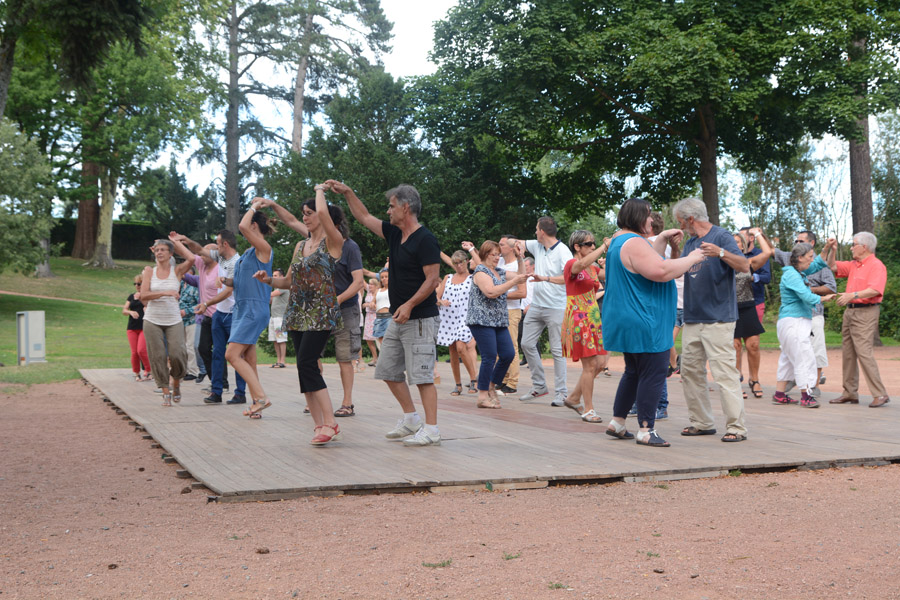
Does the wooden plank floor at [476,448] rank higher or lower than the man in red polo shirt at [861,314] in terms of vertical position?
lower

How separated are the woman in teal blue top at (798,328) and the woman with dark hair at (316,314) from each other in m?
5.27

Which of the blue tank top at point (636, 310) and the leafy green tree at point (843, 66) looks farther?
the leafy green tree at point (843, 66)

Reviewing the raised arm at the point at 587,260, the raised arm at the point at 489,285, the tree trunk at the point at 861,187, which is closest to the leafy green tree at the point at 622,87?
the tree trunk at the point at 861,187

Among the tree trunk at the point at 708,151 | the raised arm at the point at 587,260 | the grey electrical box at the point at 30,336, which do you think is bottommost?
the grey electrical box at the point at 30,336

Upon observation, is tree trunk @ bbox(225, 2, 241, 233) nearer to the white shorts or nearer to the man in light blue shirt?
the white shorts

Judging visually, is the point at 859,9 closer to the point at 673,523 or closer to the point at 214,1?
the point at 673,523

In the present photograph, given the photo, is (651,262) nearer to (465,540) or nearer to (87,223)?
(465,540)

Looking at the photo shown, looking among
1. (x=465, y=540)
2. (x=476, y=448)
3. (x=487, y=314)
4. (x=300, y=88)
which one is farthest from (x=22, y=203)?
(x=465, y=540)

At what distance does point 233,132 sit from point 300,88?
4506 mm

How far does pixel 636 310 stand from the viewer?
6.63m

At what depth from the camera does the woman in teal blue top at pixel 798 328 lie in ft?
31.4

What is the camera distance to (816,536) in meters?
4.36

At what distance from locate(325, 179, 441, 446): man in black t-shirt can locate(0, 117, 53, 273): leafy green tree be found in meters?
28.5

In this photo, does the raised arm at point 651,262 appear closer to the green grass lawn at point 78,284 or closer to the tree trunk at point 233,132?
the green grass lawn at point 78,284
